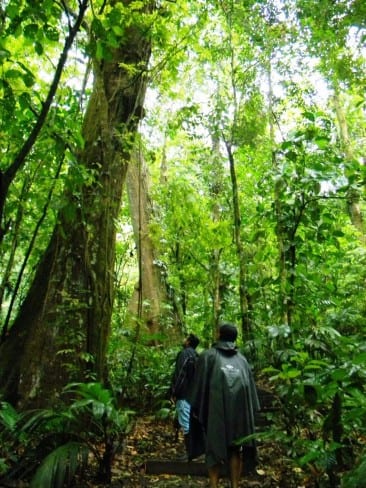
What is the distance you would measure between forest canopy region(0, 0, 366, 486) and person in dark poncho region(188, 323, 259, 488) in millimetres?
433

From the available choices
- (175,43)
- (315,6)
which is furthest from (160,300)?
(315,6)

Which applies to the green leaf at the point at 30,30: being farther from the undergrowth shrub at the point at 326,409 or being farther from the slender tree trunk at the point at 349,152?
the slender tree trunk at the point at 349,152

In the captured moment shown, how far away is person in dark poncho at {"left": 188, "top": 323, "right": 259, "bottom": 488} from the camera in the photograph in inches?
167

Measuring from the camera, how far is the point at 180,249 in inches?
389

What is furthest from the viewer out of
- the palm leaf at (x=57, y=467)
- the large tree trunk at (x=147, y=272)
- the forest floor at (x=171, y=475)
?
the large tree trunk at (x=147, y=272)

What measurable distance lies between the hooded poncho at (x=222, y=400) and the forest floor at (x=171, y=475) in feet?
2.07

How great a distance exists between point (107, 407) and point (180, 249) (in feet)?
20.1

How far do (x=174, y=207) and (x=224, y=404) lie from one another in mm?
5284

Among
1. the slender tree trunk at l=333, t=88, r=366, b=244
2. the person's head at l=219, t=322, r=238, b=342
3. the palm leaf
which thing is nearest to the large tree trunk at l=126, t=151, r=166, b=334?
the slender tree trunk at l=333, t=88, r=366, b=244

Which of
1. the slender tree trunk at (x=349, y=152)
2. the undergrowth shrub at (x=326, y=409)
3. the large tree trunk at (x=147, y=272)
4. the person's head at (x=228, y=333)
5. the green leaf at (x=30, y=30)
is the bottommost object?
the undergrowth shrub at (x=326, y=409)

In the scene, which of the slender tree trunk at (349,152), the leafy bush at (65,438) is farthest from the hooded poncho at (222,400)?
the slender tree trunk at (349,152)

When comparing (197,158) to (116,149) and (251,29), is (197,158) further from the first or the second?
(116,149)

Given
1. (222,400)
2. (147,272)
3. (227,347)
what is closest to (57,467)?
(222,400)

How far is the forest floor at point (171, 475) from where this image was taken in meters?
4.48
